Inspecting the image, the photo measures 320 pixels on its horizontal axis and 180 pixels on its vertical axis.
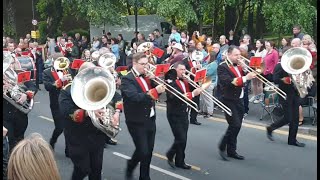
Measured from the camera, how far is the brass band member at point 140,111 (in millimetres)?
7324

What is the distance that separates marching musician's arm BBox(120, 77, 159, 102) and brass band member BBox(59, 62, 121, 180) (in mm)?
773

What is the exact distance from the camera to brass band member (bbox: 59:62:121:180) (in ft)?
21.4

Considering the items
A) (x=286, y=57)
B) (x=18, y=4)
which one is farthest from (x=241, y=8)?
(x=18, y=4)

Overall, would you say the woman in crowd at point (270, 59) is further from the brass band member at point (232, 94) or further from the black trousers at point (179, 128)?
the black trousers at point (179, 128)

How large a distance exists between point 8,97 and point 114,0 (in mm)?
14313

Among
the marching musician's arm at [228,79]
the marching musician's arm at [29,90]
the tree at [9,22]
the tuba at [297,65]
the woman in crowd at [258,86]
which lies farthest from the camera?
the tree at [9,22]

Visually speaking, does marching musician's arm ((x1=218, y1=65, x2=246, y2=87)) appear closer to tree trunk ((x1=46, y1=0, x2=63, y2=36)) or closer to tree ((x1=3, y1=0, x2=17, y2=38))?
tree trunk ((x1=46, y1=0, x2=63, y2=36))

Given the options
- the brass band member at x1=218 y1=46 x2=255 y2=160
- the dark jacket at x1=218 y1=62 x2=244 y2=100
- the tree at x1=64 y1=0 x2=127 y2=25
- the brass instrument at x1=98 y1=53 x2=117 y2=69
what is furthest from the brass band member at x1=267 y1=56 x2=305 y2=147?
the tree at x1=64 y1=0 x2=127 y2=25

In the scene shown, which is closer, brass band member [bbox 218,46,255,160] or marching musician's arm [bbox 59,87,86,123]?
marching musician's arm [bbox 59,87,86,123]

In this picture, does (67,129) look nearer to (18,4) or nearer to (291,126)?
(291,126)

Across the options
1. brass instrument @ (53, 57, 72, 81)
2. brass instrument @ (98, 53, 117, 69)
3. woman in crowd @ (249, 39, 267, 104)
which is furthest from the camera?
woman in crowd @ (249, 39, 267, 104)

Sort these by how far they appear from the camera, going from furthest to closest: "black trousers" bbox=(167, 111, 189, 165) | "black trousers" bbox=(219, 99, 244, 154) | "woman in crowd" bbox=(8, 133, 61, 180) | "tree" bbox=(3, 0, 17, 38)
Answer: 1. "tree" bbox=(3, 0, 17, 38)
2. "black trousers" bbox=(219, 99, 244, 154)
3. "black trousers" bbox=(167, 111, 189, 165)
4. "woman in crowd" bbox=(8, 133, 61, 180)

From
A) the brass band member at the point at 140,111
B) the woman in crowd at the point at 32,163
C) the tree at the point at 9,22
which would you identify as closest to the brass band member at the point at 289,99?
the brass band member at the point at 140,111

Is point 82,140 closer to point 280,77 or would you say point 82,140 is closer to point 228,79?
point 228,79
